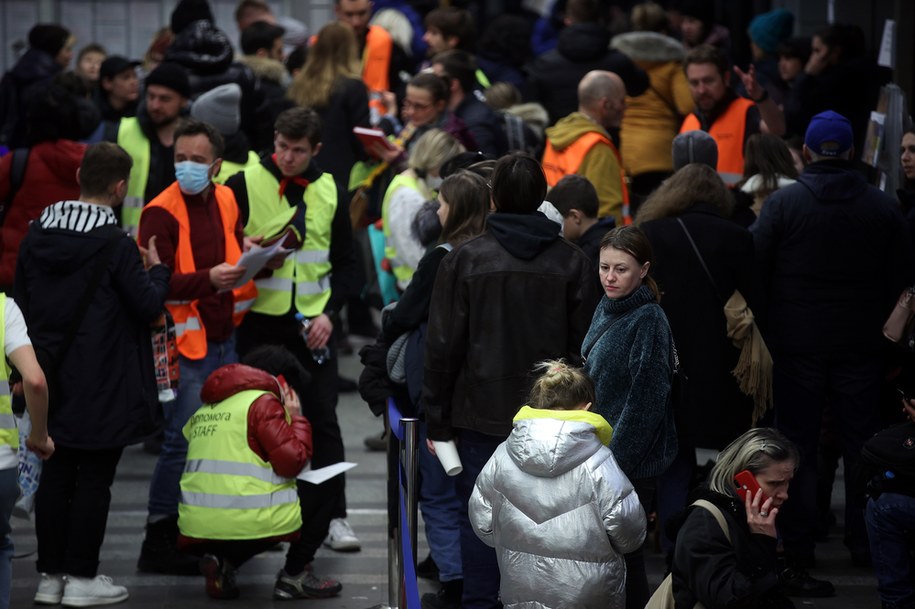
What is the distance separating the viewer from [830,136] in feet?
23.0

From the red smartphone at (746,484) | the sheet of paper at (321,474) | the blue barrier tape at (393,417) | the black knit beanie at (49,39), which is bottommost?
the sheet of paper at (321,474)

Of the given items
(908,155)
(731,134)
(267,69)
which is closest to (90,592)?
(908,155)

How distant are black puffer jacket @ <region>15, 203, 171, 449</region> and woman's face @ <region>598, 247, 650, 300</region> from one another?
213 centimetres

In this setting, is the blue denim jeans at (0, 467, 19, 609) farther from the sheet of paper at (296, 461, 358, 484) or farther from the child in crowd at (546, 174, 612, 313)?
the child in crowd at (546, 174, 612, 313)

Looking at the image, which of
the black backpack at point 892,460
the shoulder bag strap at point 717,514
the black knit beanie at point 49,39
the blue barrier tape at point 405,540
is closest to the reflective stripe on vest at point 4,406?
the blue barrier tape at point 405,540

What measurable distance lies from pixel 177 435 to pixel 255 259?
3.17 ft

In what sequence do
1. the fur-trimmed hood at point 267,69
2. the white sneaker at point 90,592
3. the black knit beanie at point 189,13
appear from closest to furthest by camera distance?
the white sneaker at point 90,592
the black knit beanie at point 189,13
the fur-trimmed hood at point 267,69

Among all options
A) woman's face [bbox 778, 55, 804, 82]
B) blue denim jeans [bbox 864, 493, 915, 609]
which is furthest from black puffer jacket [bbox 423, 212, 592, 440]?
woman's face [bbox 778, 55, 804, 82]

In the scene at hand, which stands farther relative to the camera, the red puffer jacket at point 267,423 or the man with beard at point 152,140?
the man with beard at point 152,140

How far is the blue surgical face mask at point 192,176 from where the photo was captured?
24.1 feet

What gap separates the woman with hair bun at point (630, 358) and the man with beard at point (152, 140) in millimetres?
3761

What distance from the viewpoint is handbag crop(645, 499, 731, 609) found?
4789 millimetres

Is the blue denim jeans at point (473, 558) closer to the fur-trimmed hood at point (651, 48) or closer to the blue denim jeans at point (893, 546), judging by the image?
the blue denim jeans at point (893, 546)

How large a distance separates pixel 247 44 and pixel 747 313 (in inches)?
243
